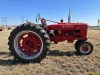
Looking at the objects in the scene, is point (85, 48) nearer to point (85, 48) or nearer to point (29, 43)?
point (85, 48)

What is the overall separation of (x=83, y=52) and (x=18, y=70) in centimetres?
346

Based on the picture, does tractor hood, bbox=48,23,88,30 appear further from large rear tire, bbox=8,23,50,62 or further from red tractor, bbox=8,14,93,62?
large rear tire, bbox=8,23,50,62

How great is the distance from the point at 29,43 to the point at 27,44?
84 mm

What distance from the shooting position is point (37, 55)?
746 centimetres

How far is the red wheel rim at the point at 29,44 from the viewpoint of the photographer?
7.68m

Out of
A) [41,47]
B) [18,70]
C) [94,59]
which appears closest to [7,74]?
[18,70]

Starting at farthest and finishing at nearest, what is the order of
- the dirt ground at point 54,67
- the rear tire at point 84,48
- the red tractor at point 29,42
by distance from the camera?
the rear tire at point 84,48 → the red tractor at point 29,42 → the dirt ground at point 54,67

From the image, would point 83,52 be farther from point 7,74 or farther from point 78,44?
point 7,74

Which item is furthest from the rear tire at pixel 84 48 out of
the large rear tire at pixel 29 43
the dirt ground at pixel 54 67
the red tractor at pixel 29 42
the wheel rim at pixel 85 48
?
the large rear tire at pixel 29 43

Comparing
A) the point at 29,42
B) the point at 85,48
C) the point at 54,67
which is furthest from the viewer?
the point at 85,48

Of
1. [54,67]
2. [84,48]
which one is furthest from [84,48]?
[54,67]

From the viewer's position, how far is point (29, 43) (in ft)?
25.4

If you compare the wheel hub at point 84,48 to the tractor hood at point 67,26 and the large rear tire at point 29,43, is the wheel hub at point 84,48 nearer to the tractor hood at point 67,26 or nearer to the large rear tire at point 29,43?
the tractor hood at point 67,26

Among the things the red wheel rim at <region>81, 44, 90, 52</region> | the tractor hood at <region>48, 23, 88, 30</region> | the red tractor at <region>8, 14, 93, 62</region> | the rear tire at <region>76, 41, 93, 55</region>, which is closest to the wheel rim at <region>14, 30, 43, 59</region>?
the red tractor at <region>8, 14, 93, 62</region>
